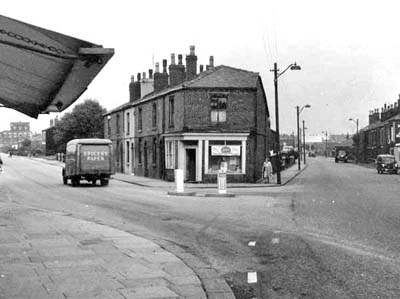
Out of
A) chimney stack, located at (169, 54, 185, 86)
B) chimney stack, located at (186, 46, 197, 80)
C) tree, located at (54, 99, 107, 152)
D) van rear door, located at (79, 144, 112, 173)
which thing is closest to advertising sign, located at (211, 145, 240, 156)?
van rear door, located at (79, 144, 112, 173)

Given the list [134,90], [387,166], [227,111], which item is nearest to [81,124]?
[134,90]

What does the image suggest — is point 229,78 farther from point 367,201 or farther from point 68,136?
point 68,136

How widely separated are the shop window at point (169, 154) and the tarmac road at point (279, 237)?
600 inches

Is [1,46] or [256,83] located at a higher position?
[256,83]

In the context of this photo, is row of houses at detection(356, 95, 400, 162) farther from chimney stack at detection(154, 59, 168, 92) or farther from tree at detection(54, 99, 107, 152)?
tree at detection(54, 99, 107, 152)

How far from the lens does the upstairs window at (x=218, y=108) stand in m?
34.5

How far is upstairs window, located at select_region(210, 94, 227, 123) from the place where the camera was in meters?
34.5

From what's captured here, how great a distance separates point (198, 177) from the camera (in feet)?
112

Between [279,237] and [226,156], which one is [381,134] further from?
[279,237]

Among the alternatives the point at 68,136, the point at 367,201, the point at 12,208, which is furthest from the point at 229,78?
the point at 68,136

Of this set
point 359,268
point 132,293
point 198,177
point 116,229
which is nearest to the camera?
point 132,293

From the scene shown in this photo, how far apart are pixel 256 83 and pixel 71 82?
29.2m

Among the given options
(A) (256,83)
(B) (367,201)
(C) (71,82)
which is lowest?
(B) (367,201)

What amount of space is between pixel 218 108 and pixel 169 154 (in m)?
5.03
